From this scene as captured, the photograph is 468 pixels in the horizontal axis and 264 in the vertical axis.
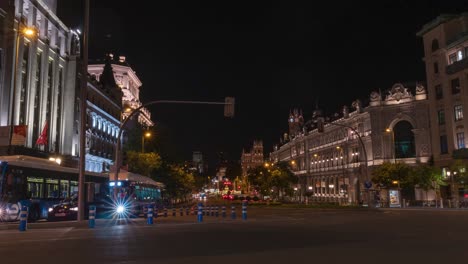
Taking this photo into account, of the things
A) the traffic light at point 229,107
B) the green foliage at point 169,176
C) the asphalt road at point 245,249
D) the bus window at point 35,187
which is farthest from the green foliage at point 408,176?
the bus window at point 35,187

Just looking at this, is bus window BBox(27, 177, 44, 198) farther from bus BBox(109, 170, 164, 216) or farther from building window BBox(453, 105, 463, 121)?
building window BBox(453, 105, 463, 121)

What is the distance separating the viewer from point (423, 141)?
70375mm

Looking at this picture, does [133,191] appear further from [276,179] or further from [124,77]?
[124,77]

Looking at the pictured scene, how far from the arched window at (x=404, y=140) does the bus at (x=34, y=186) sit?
53344mm

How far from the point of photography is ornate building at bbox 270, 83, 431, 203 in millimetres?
70875

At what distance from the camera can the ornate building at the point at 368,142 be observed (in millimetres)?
70875

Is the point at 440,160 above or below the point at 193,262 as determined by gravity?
above

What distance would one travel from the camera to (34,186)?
28281 mm

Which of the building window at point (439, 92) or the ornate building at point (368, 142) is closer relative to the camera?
the building window at point (439, 92)

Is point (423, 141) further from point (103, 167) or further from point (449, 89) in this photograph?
point (103, 167)

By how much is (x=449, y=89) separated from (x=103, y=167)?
2008 inches

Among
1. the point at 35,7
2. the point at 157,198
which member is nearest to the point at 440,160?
the point at 157,198

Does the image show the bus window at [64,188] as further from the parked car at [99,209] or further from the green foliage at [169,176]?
the green foliage at [169,176]

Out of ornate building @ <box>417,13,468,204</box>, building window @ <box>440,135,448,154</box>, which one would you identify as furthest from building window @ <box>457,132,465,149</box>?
building window @ <box>440,135,448,154</box>
